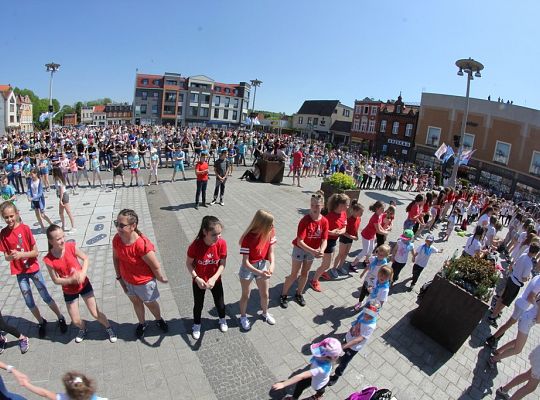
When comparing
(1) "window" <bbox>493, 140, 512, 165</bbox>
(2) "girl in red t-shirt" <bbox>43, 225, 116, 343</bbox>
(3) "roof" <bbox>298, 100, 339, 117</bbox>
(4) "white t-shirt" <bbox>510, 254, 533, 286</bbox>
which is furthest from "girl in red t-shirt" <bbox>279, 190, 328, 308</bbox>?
(3) "roof" <bbox>298, 100, 339, 117</bbox>

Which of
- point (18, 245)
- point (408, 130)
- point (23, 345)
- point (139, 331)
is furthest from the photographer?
point (408, 130)

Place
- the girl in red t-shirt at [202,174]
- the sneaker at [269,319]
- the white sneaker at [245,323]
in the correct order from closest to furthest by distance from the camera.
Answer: the white sneaker at [245,323] → the sneaker at [269,319] → the girl in red t-shirt at [202,174]

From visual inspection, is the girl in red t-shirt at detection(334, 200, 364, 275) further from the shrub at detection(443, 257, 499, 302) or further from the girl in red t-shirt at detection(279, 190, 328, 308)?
the shrub at detection(443, 257, 499, 302)

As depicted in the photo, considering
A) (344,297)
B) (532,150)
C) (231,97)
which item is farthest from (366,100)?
(344,297)

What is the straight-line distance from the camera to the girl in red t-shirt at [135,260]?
379cm

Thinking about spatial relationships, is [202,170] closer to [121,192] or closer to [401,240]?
[121,192]

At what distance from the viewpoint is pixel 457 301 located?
185 inches

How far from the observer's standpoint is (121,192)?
37.8ft

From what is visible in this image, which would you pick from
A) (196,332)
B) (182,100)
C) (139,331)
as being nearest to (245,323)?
(196,332)

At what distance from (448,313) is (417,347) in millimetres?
702

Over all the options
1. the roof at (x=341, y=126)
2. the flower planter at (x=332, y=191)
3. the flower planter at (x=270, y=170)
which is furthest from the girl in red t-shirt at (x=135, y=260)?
the roof at (x=341, y=126)

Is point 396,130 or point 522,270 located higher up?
point 396,130

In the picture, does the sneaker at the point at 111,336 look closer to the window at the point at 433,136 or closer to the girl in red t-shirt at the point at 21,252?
the girl in red t-shirt at the point at 21,252

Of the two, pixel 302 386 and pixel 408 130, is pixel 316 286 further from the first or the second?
pixel 408 130
